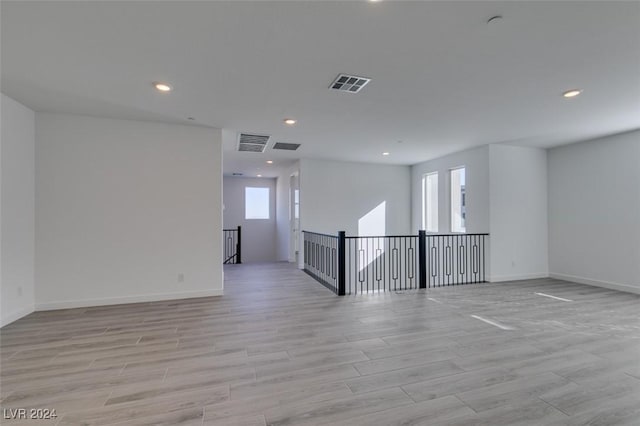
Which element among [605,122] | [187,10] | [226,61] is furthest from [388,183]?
[187,10]

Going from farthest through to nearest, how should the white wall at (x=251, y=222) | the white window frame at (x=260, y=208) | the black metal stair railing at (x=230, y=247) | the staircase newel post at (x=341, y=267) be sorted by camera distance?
the white window frame at (x=260, y=208) < the white wall at (x=251, y=222) < the black metal stair railing at (x=230, y=247) < the staircase newel post at (x=341, y=267)

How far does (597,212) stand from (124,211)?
8.34 meters

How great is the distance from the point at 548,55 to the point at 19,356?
563cm

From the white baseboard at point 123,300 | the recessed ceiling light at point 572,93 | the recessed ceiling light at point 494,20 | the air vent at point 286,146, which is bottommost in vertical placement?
the white baseboard at point 123,300

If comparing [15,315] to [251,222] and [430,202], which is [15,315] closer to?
[251,222]

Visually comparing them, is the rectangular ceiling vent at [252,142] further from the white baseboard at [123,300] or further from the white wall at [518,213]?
the white wall at [518,213]

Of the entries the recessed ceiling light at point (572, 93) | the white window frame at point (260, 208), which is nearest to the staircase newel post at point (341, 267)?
the recessed ceiling light at point (572, 93)

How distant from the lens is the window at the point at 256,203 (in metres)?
10.5

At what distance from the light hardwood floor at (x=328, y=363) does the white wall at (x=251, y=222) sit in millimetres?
6274

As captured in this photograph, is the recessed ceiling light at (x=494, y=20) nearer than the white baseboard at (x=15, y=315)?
Yes

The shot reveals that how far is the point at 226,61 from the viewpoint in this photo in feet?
8.73

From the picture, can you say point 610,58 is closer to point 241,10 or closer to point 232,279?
point 241,10

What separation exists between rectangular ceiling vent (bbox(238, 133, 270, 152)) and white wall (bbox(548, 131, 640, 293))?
6235 mm

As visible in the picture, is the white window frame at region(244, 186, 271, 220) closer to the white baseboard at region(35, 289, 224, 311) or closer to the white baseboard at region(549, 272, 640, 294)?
the white baseboard at region(35, 289, 224, 311)
